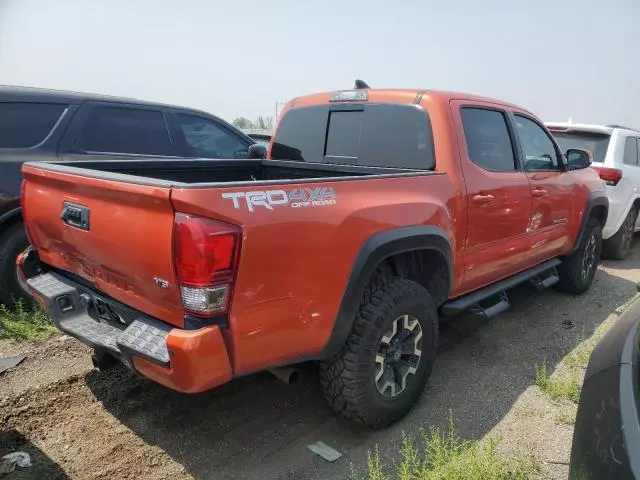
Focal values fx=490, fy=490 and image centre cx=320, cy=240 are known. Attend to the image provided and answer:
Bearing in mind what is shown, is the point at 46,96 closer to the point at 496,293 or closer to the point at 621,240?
the point at 496,293

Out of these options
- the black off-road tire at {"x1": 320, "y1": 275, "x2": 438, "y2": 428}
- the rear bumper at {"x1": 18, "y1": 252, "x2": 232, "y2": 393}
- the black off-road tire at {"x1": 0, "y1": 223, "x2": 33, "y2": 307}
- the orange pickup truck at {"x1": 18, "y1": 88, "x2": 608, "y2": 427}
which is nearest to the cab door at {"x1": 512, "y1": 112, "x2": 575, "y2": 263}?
the orange pickup truck at {"x1": 18, "y1": 88, "x2": 608, "y2": 427}

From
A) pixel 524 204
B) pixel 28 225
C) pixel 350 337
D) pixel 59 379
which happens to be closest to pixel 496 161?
pixel 524 204

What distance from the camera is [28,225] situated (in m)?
2.93

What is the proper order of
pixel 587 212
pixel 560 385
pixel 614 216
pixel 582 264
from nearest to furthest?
1. pixel 560 385
2. pixel 587 212
3. pixel 582 264
4. pixel 614 216

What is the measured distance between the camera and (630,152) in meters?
6.96

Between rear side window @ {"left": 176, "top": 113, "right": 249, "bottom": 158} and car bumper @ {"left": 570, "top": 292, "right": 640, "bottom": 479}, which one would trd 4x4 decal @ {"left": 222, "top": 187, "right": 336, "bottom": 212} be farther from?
rear side window @ {"left": 176, "top": 113, "right": 249, "bottom": 158}

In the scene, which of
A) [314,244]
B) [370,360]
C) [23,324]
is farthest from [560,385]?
[23,324]

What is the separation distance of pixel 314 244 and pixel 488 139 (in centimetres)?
209

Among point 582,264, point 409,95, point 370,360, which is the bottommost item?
point 582,264

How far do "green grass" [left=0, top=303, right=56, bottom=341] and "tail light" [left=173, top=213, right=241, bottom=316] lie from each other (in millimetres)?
2546

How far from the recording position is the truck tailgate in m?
2.03

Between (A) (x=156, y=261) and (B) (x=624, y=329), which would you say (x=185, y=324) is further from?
(B) (x=624, y=329)

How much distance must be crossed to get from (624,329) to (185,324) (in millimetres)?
1747

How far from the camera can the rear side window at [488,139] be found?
3.46m
